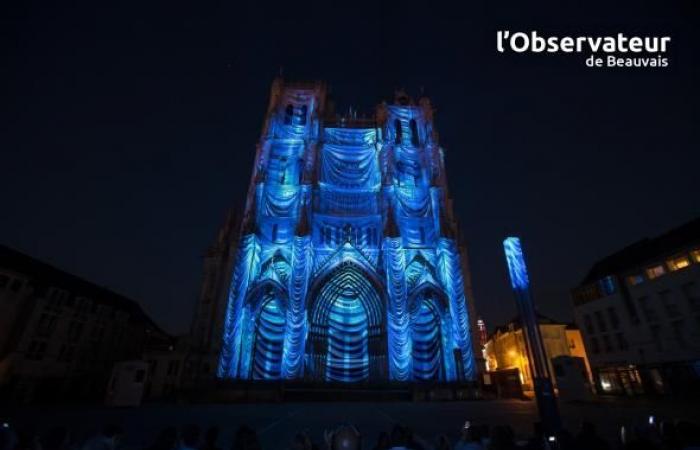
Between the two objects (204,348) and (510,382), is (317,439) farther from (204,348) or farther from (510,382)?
(204,348)

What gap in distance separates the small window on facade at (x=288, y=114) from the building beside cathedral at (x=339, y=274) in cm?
236

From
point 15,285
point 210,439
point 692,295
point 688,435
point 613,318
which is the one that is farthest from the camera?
point 613,318

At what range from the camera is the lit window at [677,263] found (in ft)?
66.3

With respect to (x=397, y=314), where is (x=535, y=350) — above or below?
below

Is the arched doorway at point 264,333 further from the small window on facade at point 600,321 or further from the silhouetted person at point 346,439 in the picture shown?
the small window on facade at point 600,321

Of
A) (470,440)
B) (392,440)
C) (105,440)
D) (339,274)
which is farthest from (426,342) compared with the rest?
(105,440)

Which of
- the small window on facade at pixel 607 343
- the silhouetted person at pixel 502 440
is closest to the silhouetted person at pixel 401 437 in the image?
the silhouetted person at pixel 502 440

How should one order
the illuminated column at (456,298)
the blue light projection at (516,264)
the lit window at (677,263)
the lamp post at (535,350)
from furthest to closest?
the illuminated column at (456,298)
the lit window at (677,263)
the blue light projection at (516,264)
the lamp post at (535,350)

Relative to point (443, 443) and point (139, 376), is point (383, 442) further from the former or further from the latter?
point (139, 376)

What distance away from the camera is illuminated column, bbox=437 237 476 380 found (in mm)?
20641

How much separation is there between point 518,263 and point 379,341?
1693cm

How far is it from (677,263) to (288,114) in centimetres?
3297

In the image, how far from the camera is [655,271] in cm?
2211

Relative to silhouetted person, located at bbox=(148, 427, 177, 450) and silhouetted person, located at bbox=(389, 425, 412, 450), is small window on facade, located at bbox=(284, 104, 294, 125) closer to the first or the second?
silhouetted person, located at bbox=(148, 427, 177, 450)
